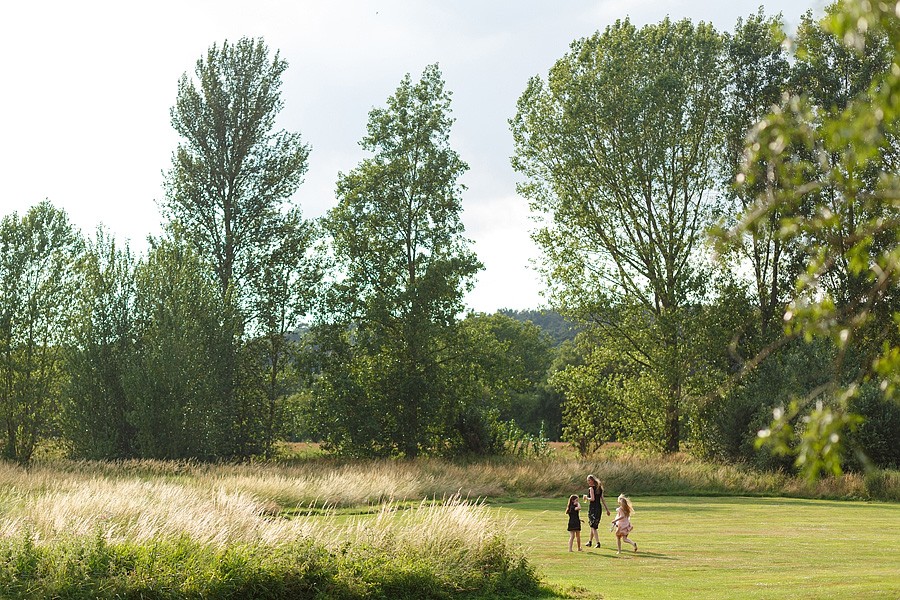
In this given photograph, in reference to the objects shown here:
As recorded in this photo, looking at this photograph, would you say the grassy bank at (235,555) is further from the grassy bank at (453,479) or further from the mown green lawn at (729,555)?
the grassy bank at (453,479)

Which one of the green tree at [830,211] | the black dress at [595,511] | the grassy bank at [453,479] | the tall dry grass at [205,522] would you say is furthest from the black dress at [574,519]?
the green tree at [830,211]

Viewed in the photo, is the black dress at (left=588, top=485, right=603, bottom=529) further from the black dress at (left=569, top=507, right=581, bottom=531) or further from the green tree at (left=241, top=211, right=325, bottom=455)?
the green tree at (left=241, top=211, right=325, bottom=455)

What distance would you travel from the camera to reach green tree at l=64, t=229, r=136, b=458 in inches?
1549

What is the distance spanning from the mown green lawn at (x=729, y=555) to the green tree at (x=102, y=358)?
20292mm

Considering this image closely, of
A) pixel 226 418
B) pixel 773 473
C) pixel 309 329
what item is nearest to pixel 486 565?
pixel 773 473

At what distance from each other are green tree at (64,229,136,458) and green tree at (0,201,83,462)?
3836 millimetres

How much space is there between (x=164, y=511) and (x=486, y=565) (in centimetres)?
527

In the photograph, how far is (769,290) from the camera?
4338 cm

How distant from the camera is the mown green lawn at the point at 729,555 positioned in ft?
43.4

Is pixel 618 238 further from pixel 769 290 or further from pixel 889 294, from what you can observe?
pixel 889 294

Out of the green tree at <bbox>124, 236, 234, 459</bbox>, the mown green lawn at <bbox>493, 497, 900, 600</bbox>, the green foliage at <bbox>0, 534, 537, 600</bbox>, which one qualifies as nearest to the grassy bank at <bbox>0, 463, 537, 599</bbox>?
the green foliage at <bbox>0, 534, 537, 600</bbox>

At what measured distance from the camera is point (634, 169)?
41875 mm

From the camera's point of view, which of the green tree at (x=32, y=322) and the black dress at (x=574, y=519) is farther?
the green tree at (x=32, y=322)

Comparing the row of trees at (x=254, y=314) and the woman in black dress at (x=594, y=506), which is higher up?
the row of trees at (x=254, y=314)
